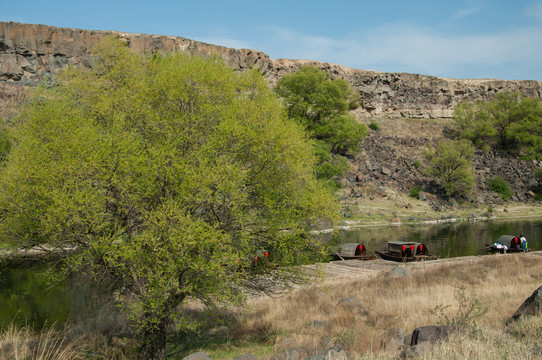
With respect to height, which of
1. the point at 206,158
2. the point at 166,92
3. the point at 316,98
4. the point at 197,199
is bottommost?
the point at 197,199

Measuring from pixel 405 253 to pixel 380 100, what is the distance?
69416 millimetres

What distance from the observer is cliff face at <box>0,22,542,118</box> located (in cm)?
5610

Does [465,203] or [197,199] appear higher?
[197,199]

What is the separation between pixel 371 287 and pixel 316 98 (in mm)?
43490

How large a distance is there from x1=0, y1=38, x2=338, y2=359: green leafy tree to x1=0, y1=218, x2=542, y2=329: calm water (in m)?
2.14

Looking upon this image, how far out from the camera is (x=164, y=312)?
937 centimetres

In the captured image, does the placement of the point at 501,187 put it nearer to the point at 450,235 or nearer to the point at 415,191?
the point at 415,191

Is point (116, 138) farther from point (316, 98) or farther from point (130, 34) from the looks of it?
point (130, 34)

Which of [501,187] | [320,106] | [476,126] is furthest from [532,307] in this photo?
[476,126]

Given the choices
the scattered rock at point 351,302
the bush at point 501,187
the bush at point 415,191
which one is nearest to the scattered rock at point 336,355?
the scattered rock at point 351,302

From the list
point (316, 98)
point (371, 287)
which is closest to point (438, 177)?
point (316, 98)

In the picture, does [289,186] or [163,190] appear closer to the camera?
[163,190]

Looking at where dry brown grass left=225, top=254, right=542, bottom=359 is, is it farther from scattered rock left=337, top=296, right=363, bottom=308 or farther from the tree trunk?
the tree trunk

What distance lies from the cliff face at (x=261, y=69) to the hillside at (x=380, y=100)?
0.12 meters
